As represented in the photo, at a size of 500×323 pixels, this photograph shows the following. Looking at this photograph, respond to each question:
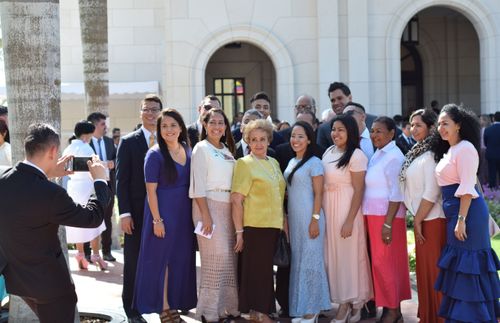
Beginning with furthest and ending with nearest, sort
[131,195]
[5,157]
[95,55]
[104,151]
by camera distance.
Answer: [95,55], [104,151], [5,157], [131,195]

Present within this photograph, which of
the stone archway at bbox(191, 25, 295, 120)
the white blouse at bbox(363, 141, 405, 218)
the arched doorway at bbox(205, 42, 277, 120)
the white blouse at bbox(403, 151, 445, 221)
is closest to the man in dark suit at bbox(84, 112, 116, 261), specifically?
the white blouse at bbox(363, 141, 405, 218)

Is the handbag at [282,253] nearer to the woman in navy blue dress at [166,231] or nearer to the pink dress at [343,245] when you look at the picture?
the pink dress at [343,245]

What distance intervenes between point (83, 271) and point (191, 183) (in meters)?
3.63

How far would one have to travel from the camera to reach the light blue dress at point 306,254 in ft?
22.9

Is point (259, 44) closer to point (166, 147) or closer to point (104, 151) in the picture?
point (104, 151)

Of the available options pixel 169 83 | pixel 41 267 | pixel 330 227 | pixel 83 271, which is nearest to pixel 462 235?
pixel 330 227

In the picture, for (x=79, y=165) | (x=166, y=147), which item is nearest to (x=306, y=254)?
(x=166, y=147)

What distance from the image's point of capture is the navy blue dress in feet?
22.4

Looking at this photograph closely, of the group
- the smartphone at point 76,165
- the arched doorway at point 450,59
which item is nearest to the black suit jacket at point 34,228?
the smartphone at point 76,165

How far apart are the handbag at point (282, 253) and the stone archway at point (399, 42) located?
1156cm

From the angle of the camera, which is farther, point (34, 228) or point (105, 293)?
point (105, 293)

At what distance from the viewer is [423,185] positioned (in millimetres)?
6617

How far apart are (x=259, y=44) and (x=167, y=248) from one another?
1184 cm

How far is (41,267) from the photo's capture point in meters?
4.89
